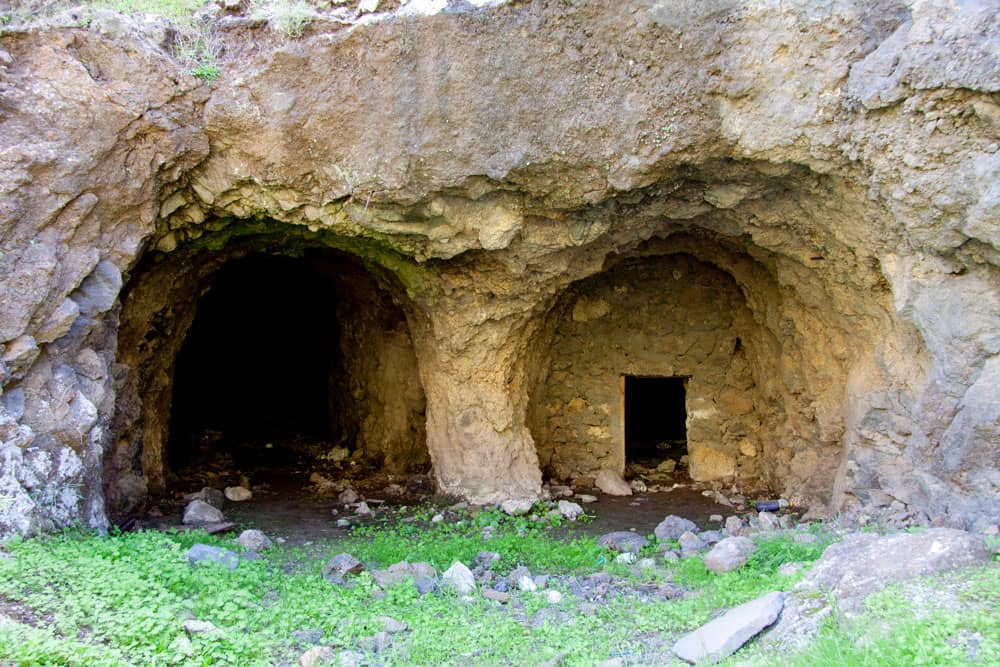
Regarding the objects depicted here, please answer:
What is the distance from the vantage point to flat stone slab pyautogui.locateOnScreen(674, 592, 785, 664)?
3873 millimetres

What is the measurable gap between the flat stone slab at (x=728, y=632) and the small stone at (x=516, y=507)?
3420 millimetres

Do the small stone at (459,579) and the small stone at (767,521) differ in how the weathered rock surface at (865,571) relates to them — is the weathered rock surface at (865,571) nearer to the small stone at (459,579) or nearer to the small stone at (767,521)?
the small stone at (459,579)

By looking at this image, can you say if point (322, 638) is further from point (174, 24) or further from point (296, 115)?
point (174, 24)

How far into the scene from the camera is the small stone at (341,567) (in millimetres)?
5422

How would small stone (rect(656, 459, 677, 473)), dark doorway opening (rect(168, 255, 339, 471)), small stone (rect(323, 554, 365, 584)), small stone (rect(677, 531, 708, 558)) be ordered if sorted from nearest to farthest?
1. small stone (rect(323, 554, 365, 584))
2. small stone (rect(677, 531, 708, 558))
3. small stone (rect(656, 459, 677, 473))
4. dark doorway opening (rect(168, 255, 339, 471))

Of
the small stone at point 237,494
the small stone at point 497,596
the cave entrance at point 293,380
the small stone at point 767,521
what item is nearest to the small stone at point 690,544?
the small stone at point 767,521

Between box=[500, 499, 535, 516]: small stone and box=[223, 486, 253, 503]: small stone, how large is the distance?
8.54 ft

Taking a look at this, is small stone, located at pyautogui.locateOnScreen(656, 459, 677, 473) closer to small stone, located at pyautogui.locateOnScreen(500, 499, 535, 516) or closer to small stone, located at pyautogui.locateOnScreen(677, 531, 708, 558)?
small stone, located at pyautogui.locateOnScreen(500, 499, 535, 516)

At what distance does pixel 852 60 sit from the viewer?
205 inches

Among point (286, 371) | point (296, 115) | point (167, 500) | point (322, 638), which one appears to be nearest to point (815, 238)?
point (296, 115)

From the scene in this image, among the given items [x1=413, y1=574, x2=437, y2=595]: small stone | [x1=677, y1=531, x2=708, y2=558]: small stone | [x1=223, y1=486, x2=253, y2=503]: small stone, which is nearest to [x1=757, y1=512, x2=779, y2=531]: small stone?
[x1=677, y1=531, x2=708, y2=558]: small stone

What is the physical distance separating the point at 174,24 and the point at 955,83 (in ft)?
16.6

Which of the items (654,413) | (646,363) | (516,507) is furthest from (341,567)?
(654,413)

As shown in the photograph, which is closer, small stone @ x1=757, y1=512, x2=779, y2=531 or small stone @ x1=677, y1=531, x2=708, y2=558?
small stone @ x1=677, y1=531, x2=708, y2=558
